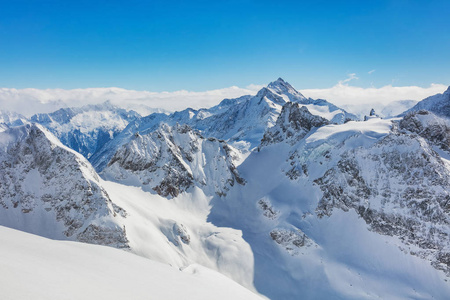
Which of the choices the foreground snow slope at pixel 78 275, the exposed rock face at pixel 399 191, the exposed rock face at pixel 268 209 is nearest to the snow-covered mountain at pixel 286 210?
the exposed rock face at pixel 399 191

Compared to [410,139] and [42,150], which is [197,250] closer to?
[42,150]

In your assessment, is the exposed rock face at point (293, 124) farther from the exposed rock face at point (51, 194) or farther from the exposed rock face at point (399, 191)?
the exposed rock face at point (51, 194)

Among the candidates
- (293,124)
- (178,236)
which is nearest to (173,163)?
(178,236)

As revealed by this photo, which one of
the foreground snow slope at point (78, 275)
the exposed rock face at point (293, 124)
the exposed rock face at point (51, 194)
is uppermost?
the exposed rock face at point (293, 124)

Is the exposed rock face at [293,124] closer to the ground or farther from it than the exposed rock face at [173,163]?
farther from it

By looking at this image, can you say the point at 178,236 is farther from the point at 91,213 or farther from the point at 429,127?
the point at 429,127

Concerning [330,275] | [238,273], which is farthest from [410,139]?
[238,273]
